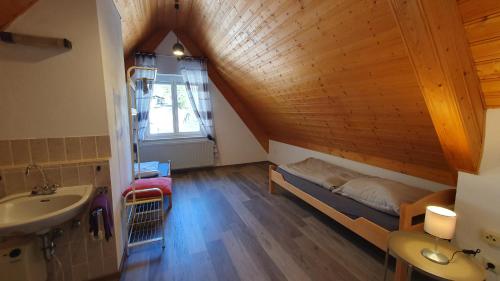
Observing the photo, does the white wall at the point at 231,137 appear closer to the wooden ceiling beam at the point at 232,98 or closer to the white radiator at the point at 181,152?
the wooden ceiling beam at the point at 232,98

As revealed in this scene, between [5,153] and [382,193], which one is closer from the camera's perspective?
[5,153]

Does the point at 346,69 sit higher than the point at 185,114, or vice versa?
the point at 346,69

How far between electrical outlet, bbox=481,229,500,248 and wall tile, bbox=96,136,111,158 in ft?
8.97

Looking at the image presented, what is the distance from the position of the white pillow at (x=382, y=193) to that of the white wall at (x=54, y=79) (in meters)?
2.35

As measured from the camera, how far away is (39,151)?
1491 mm

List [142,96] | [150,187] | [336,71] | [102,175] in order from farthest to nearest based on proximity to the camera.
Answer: [142,96]
[150,187]
[336,71]
[102,175]

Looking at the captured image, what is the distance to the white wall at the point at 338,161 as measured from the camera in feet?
7.65

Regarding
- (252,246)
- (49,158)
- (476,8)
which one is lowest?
(252,246)

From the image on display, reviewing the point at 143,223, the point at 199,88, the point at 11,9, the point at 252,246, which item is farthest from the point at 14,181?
the point at 199,88

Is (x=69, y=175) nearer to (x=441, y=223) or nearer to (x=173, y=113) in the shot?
(x=441, y=223)

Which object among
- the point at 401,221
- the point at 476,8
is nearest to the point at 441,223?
the point at 401,221

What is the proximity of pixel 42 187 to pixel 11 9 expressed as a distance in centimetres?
112

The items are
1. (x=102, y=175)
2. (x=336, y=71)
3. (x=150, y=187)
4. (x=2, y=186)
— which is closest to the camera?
(x=2, y=186)

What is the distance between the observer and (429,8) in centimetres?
106
